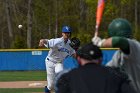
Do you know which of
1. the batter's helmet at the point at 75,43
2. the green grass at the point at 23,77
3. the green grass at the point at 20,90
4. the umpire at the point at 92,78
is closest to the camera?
the umpire at the point at 92,78

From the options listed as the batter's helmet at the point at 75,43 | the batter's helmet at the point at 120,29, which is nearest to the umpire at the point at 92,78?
the batter's helmet at the point at 120,29

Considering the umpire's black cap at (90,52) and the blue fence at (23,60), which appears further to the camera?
the blue fence at (23,60)

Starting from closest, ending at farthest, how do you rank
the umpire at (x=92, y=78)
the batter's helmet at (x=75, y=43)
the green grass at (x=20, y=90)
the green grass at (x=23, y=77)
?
the umpire at (x=92, y=78) → the batter's helmet at (x=75, y=43) → the green grass at (x=20, y=90) → the green grass at (x=23, y=77)

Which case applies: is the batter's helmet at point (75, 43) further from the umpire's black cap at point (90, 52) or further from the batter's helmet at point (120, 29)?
the umpire's black cap at point (90, 52)

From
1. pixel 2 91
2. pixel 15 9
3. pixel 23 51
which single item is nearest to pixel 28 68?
pixel 23 51

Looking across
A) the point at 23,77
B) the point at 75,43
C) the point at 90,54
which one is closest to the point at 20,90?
the point at 75,43

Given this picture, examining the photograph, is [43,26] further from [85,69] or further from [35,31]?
[85,69]

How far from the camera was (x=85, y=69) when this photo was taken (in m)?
4.37

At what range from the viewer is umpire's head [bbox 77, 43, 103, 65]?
438 centimetres

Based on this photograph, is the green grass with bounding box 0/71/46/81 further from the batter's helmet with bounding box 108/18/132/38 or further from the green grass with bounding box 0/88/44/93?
the batter's helmet with bounding box 108/18/132/38

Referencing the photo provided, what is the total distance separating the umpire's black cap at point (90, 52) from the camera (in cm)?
438

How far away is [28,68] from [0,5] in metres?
37.6

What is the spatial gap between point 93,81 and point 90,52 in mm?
259

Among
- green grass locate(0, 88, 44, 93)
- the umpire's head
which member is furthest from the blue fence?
the umpire's head
